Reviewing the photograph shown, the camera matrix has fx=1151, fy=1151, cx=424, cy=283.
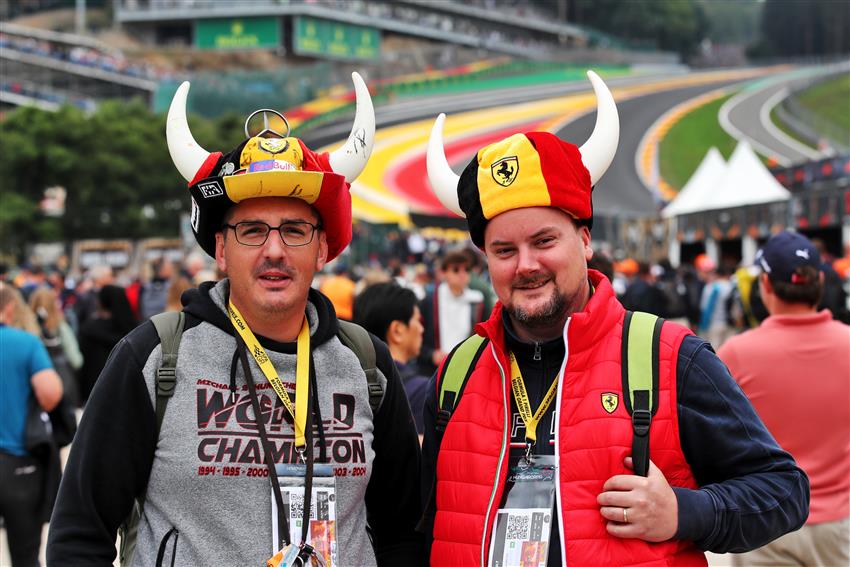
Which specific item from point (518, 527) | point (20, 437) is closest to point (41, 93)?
point (20, 437)

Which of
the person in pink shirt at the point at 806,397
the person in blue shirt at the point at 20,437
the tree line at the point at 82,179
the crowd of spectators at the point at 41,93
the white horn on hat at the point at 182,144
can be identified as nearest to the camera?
the white horn on hat at the point at 182,144

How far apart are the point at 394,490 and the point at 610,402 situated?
755 mm

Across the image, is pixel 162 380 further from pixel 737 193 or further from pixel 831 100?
pixel 831 100

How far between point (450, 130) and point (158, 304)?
168 feet

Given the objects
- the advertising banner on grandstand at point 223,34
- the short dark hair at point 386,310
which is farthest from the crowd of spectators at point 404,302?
the advertising banner on grandstand at point 223,34

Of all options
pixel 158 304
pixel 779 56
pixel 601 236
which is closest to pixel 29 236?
pixel 601 236

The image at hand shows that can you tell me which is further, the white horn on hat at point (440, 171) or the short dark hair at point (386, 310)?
the short dark hair at point (386, 310)

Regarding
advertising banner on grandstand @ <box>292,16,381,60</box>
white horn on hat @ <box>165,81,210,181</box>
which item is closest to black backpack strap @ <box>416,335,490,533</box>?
white horn on hat @ <box>165,81,210,181</box>

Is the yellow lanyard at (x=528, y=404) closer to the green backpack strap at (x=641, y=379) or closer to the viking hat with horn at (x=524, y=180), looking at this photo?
the green backpack strap at (x=641, y=379)

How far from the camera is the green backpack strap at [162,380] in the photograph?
291cm

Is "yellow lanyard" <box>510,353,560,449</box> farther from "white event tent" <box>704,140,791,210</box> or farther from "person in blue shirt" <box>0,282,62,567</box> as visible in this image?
"white event tent" <box>704,140,791,210</box>

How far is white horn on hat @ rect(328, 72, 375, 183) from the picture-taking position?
345 centimetres

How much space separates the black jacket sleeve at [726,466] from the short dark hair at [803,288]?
229 centimetres

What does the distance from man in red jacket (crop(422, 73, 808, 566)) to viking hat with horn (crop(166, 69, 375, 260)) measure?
38cm
